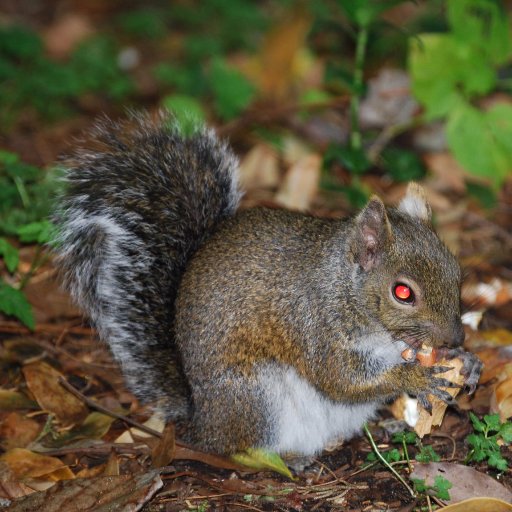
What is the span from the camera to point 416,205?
148 inches

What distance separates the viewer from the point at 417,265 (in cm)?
335

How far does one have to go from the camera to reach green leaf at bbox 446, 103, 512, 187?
4.98 metres

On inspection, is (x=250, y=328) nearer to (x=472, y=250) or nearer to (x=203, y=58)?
(x=472, y=250)

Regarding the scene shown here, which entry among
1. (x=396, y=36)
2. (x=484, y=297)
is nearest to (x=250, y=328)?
(x=484, y=297)

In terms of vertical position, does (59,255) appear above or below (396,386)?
above

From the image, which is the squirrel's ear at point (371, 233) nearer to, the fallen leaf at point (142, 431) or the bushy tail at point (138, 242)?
the bushy tail at point (138, 242)

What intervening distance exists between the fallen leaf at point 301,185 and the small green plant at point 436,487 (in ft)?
7.99

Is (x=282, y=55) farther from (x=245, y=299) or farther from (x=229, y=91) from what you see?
(x=245, y=299)

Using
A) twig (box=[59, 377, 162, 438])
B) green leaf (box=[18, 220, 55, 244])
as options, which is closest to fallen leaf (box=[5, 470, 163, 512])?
twig (box=[59, 377, 162, 438])

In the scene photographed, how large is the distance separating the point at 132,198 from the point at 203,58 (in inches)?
170

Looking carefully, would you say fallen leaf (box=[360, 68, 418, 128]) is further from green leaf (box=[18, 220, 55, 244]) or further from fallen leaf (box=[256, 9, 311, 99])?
green leaf (box=[18, 220, 55, 244])

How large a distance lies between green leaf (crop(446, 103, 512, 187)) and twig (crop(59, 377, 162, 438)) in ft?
8.18

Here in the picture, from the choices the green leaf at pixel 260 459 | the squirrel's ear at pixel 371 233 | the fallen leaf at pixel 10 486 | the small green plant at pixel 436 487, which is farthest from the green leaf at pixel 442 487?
the fallen leaf at pixel 10 486

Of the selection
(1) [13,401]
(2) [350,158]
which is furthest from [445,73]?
(1) [13,401]
